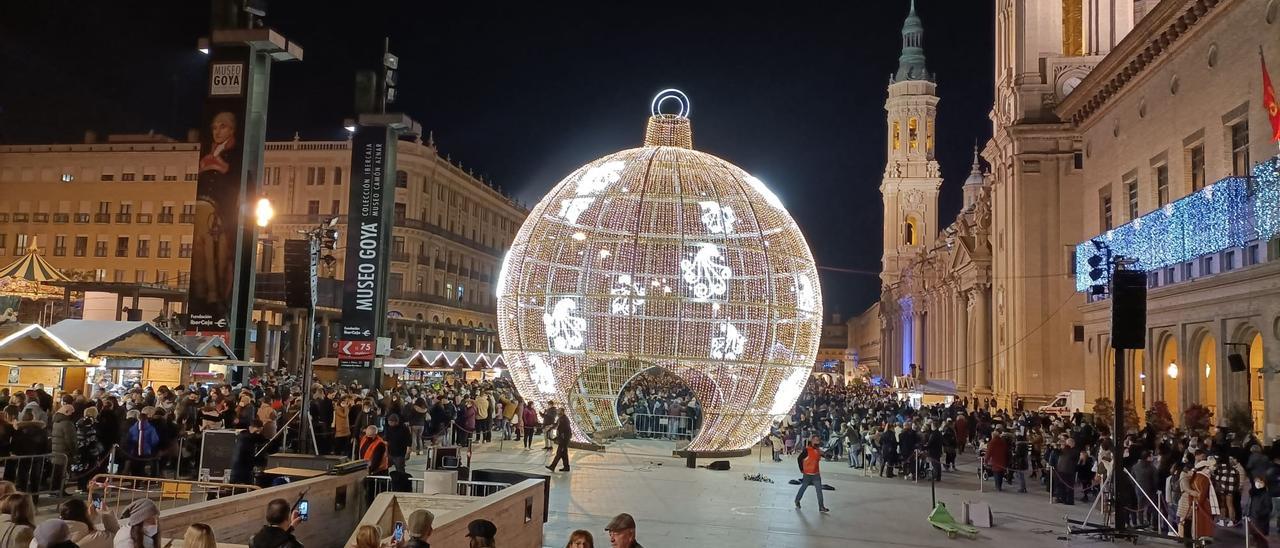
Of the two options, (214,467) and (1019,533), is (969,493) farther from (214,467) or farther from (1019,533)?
(214,467)

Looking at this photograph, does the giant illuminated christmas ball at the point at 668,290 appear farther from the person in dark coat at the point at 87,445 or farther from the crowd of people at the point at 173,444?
the person in dark coat at the point at 87,445

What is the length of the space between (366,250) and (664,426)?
1016cm

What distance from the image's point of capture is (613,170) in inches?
787

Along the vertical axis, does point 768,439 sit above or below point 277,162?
below

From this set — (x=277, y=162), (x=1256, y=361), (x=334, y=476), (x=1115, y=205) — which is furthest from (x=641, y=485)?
(x=277, y=162)

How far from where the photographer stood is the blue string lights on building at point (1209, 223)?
69.9 ft

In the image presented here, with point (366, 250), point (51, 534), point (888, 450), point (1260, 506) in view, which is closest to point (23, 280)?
point (366, 250)

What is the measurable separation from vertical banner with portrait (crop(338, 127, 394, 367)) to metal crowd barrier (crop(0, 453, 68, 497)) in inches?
578

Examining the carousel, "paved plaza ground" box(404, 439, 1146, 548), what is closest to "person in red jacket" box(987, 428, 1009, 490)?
"paved plaza ground" box(404, 439, 1146, 548)

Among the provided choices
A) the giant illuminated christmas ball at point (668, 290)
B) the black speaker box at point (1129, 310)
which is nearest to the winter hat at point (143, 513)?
the black speaker box at point (1129, 310)

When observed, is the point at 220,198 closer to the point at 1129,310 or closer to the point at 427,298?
the point at 1129,310

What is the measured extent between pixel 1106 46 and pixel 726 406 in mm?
27803

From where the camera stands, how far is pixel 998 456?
18.5 m

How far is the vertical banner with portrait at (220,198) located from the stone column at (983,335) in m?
32.0
